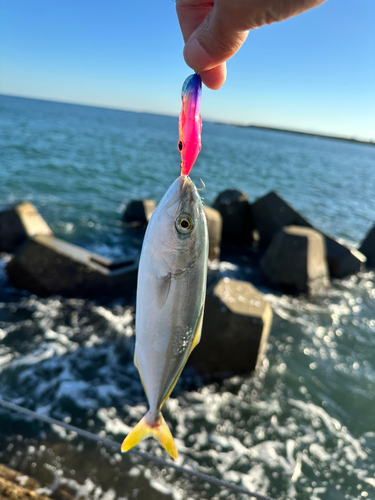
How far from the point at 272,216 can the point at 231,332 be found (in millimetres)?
7671

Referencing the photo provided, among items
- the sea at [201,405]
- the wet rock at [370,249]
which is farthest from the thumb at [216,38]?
the wet rock at [370,249]

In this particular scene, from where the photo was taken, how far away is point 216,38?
1.66 metres

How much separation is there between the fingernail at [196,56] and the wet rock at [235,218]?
35.8ft

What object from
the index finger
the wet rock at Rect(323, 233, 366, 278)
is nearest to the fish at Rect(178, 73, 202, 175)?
the index finger

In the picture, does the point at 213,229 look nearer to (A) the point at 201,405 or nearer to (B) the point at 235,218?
(B) the point at 235,218

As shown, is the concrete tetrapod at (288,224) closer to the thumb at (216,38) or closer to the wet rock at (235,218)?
the wet rock at (235,218)

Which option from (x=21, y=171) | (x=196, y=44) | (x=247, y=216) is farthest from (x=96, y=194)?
(x=196, y=44)

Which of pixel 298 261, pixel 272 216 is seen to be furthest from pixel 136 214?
pixel 298 261

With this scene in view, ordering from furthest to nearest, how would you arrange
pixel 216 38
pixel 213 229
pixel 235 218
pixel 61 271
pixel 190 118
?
pixel 235 218 < pixel 213 229 < pixel 61 271 < pixel 216 38 < pixel 190 118

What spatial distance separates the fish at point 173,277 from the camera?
1512 millimetres

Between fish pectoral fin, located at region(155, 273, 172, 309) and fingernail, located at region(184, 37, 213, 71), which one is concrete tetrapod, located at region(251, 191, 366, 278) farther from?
fish pectoral fin, located at region(155, 273, 172, 309)

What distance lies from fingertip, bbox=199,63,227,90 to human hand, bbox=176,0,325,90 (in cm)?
1

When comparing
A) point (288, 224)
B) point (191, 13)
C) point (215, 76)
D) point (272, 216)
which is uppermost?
point (191, 13)

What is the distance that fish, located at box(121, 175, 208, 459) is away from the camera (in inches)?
59.5
